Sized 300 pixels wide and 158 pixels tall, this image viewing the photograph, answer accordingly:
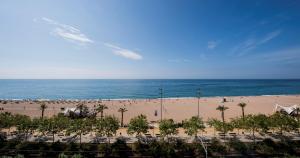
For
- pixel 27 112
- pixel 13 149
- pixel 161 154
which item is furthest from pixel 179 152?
pixel 27 112

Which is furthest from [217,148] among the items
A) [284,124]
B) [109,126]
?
[109,126]

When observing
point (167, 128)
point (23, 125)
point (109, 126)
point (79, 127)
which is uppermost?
point (109, 126)

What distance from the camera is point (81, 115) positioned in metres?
52.0

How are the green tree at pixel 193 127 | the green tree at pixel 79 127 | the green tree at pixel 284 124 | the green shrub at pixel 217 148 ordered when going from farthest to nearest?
the green tree at pixel 284 124 → the green tree at pixel 193 127 → the green tree at pixel 79 127 → the green shrub at pixel 217 148

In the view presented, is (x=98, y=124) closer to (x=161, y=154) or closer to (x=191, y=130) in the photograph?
(x=161, y=154)

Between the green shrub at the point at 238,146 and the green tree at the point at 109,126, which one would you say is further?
the green tree at the point at 109,126

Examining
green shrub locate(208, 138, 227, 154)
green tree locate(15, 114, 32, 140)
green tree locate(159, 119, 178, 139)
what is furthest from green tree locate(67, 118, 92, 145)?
green shrub locate(208, 138, 227, 154)

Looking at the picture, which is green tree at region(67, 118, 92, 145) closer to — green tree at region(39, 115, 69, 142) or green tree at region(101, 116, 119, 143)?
green tree at region(39, 115, 69, 142)

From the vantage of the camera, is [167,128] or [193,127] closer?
[193,127]

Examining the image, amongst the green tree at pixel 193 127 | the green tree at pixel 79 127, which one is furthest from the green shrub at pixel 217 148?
the green tree at pixel 79 127

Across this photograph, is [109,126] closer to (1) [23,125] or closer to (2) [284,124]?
(1) [23,125]

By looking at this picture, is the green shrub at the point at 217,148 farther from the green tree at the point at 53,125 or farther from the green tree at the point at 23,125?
the green tree at the point at 23,125

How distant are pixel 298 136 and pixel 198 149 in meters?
20.5

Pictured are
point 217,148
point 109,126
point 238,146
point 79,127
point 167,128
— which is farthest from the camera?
point 167,128
